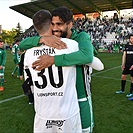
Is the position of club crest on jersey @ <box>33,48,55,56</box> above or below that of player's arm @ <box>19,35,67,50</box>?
below

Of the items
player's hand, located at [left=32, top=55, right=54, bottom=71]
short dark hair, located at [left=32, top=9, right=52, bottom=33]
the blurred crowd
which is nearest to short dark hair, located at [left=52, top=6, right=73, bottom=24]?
short dark hair, located at [left=32, top=9, right=52, bottom=33]

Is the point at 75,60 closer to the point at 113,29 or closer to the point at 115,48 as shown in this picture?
the point at 115,48

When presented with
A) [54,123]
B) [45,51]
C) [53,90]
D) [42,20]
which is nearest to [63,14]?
[42,20]

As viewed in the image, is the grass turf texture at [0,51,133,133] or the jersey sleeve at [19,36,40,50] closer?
the jersey sleeve at [19,36,40,50]

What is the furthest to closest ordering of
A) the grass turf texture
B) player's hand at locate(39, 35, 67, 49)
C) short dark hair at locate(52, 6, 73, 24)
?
the grass turf texture, short dark hair at locate(52, 6, 73, 24), player's hand at locate(39, 35, 67, 49)

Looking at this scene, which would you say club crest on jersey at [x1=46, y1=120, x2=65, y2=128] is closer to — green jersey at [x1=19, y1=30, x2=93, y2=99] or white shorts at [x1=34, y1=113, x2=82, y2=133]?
white shorts at [x1=34, y1=113, x2=82, y2=133]

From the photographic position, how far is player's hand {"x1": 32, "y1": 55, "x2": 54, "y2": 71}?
162 cm

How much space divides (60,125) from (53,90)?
297mm

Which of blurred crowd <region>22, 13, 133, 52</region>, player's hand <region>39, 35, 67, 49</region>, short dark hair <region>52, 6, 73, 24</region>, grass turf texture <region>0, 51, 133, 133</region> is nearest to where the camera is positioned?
player's hand <region>39, 35, 67, 49</region>

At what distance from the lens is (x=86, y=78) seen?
1.85m

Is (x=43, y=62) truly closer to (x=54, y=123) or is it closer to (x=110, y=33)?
(x=54, y=123)

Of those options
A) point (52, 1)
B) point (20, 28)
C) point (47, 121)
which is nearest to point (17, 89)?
point (47, 121)

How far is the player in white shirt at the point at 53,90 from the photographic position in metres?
1.65

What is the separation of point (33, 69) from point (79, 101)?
1.57 feet
